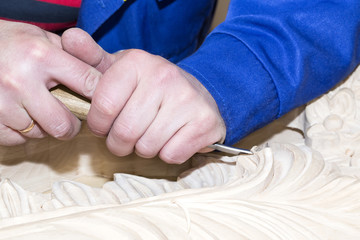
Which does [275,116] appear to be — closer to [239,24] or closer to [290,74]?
[290,74]

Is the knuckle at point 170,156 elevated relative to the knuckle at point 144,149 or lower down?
lower down

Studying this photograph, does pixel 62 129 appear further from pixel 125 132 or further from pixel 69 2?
pixel 69 2

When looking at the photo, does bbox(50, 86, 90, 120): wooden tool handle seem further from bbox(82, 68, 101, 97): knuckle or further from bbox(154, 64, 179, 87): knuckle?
bbox(154, 64, 179, 87): knuckle

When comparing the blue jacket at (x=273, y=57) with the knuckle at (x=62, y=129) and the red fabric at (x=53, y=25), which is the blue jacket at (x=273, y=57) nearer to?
the knuckle at (x=62, y=129)

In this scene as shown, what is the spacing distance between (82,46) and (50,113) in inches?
4.7

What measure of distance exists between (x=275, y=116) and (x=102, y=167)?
14.6 inches

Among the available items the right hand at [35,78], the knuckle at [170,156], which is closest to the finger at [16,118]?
the right hand at [35,78]

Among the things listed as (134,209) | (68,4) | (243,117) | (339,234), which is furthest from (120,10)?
(339,234)

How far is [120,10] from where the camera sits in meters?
1.04

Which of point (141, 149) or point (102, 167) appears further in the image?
point (102, 167)

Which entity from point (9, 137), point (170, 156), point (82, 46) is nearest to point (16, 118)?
point (9, 137)

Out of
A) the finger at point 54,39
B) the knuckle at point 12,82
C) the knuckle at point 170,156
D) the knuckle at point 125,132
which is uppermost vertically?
the finger at point 54,39

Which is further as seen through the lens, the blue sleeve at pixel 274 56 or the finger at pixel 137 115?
the blue sleeve at pixel 274 56

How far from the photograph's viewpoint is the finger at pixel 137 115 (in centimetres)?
67
